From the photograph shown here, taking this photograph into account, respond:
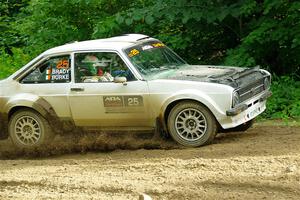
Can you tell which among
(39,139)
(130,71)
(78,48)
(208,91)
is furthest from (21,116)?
(208,91)

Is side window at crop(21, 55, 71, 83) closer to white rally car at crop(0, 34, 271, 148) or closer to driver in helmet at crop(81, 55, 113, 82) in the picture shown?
white rally car at crop(0, 34, 271, 148)

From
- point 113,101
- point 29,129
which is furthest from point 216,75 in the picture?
point 29,129

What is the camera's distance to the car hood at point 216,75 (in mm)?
8359

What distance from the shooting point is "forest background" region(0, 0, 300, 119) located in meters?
11.1

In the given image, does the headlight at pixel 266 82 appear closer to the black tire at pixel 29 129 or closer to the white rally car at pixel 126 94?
the white rally car at pixel 126 94

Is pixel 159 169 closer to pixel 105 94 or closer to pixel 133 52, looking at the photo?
pixel 105 94

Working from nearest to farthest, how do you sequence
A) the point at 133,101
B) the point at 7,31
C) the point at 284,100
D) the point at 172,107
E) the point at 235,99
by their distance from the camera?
the point at 235,99 → the point at 172,107 → the point at 133,101 → the point at 284,100 → the point at 7,31

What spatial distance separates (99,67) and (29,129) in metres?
1.60

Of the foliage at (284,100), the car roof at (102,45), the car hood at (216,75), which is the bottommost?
the foliage at (284,100)

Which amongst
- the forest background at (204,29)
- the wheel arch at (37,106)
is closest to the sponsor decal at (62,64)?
the wheel arch at (37,106)

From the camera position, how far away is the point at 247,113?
8500mm

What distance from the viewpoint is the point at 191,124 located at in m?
8.38

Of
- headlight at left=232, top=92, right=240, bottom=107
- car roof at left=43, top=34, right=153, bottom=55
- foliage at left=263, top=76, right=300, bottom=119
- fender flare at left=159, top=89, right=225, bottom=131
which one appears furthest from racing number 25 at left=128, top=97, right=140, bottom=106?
foliage at left=263, top=76, right=300, bottom=119

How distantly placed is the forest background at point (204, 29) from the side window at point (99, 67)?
2.41 m
